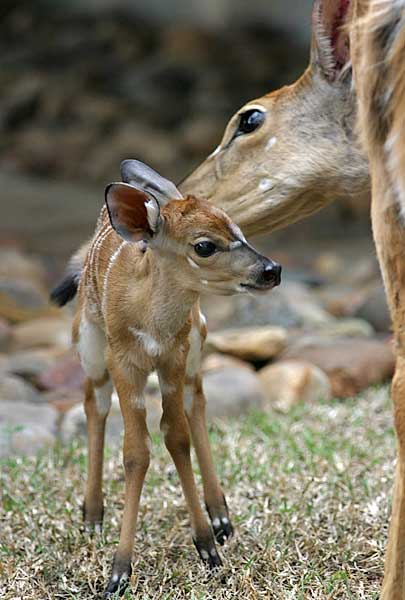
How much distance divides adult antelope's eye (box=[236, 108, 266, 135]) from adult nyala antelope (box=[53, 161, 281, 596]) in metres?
0.75

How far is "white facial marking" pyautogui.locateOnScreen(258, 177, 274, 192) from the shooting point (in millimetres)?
4346

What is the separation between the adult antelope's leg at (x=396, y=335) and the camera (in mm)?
2930

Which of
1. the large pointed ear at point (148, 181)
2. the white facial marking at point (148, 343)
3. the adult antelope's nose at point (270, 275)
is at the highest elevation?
the large pointed ear at point (148, 181)

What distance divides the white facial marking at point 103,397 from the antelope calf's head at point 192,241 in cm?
71

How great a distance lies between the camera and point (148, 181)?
367cm

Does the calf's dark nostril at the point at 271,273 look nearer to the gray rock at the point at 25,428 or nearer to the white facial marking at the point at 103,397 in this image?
the white facial marking at the point at 103,397

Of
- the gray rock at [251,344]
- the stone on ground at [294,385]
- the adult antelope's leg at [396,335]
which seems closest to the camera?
the adult antelope's leg at [396,335]

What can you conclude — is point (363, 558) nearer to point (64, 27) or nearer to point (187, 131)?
point (187, 131)

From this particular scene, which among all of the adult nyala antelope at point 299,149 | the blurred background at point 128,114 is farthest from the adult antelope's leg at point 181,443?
the blurred background at point 128,114

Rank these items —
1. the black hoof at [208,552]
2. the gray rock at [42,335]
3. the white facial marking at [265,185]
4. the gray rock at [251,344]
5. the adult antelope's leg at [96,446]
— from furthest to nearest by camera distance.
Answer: the gray rock at [42,335], the gray rock at [251,344], the white facial marking at [265,185], the adult antelope's leg at [96,446], the black hoof at [208,552]

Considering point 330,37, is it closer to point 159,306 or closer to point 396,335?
point 159,306

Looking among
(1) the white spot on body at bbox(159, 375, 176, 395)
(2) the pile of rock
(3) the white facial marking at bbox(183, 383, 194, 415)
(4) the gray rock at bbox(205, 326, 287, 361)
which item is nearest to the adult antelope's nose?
(1) the white spot on body at bbox(159, 375, 176, 395)

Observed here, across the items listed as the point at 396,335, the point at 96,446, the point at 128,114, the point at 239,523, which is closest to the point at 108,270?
the point at 96,446

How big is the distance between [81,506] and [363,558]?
1081 millimetres
